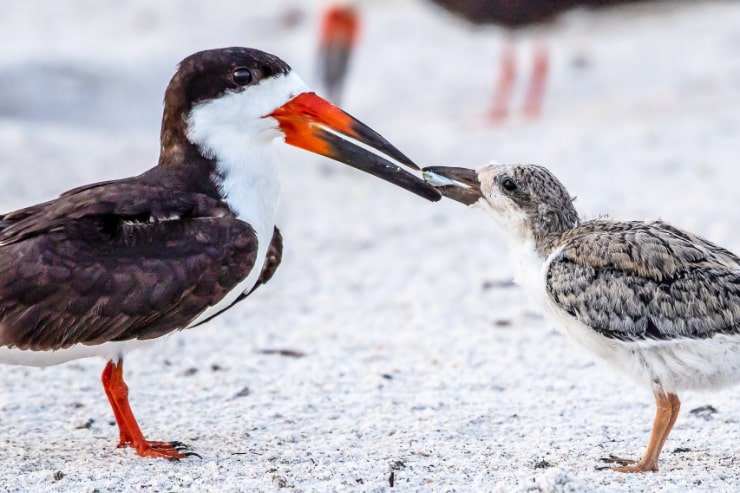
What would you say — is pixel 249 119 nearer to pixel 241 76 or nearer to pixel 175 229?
pixel 241 76

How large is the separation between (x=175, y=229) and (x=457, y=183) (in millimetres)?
1088

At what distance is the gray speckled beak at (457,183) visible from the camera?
14.8ft

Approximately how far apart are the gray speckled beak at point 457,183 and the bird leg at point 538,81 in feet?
23.2

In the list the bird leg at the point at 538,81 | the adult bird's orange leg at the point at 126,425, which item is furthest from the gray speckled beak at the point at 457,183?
the bird leg at the point at 538,81

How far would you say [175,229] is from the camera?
14.0 ft

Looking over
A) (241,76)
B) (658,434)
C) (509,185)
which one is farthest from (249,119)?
(658,434)

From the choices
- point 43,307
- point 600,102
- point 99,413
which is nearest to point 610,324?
point 43,307

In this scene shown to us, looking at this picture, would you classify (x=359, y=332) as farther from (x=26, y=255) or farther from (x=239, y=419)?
(x=26, y=255)

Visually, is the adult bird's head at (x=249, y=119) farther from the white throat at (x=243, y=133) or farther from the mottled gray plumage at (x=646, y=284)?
the mottled gray plumage at (x=646, y=284)

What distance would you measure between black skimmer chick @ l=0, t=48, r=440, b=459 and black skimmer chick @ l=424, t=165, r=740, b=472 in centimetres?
56

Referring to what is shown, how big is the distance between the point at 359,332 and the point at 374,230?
1.88 metres

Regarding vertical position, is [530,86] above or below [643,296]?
above

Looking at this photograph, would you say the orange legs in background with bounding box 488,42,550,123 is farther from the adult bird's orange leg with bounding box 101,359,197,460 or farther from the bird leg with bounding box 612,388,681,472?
the bird leg with bounding box 612,388,681,472

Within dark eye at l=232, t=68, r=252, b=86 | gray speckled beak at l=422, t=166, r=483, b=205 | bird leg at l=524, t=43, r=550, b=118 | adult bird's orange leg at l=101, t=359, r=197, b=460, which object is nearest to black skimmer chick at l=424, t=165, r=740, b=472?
gray speckled beak at l=422, t=166, r=483, b=205
